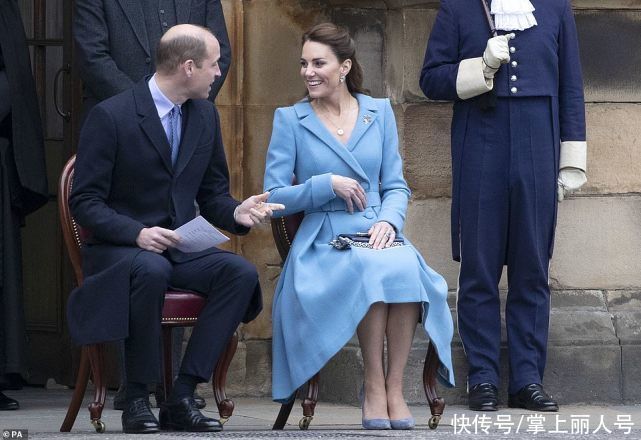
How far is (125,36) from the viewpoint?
729 cm

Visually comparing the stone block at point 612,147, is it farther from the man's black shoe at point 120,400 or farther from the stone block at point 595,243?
the man's black shoe at point 120,400

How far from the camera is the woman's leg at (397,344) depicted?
6309 mm

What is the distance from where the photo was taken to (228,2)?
817cm

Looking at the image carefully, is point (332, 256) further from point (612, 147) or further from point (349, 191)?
point (612, 147)

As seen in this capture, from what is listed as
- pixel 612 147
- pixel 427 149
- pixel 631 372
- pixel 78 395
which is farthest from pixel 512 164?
pixel 78 395

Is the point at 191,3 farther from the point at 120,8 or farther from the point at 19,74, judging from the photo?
the point at 19,74

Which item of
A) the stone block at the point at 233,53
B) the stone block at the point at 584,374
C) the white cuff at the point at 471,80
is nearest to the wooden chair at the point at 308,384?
the white cuff at the point at 471,80

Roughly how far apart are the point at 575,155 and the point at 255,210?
69.7 inches

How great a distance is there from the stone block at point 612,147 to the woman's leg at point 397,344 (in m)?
1.86

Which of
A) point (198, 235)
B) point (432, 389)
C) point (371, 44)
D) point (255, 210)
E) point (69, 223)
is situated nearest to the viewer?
point (198, 235)

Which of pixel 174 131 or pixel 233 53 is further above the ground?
pixel 233 53

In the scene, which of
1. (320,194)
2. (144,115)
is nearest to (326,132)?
(320,194)

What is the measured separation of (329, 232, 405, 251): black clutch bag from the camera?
6.36 m

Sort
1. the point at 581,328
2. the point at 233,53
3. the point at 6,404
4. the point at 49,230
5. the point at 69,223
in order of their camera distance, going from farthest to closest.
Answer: the point at 49,230 → the point at 233,53 → the point at 581,328 → the point at 6,404 → the point at 69,223
